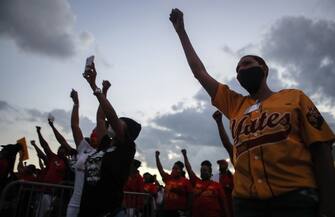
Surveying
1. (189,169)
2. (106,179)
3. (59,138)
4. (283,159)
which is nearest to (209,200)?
(189,169)

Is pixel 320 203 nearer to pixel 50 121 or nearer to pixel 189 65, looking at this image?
pixel 189 65

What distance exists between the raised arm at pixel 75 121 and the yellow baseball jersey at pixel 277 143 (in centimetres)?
274

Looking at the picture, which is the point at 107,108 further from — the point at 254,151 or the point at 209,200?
the point at 209,200

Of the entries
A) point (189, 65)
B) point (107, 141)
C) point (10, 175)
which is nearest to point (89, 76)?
point (107, 141)

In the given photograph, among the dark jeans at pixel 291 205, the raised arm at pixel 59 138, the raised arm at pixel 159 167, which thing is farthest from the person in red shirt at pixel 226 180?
the dark jeans at pixel 291 205

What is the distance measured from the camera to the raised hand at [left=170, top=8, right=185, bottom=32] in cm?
319

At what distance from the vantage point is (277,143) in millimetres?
2143

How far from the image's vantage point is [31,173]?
37.8ft

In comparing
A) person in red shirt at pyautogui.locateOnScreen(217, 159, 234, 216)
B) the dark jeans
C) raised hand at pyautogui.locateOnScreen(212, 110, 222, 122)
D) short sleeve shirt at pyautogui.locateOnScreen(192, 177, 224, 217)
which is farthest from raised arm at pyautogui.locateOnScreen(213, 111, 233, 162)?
person in red shirt at pyautogui.locateOnScreen(217, 159, 234, 216)

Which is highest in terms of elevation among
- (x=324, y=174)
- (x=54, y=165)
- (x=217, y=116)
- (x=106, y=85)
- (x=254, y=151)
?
(x=106, y=85)

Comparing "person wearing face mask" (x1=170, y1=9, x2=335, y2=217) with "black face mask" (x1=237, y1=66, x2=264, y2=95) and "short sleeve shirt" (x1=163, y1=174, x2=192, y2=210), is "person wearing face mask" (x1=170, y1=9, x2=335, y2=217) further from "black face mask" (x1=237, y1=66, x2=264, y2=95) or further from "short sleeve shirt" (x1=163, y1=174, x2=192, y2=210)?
"short sleeve shirt" (x1=163, y1=174, x2=192, y2=210)

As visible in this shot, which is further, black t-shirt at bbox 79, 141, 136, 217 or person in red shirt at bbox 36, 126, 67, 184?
person in red shirt at bbox 36, 126, 67, 184

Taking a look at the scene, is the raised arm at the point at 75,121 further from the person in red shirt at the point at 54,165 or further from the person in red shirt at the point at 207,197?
the person in red shirt at the point at 207,197

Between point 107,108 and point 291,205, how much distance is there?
8.14 feet
